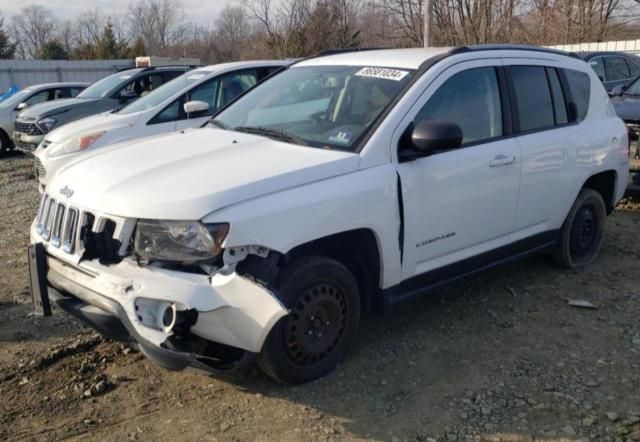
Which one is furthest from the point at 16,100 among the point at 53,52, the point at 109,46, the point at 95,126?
the point at 53,52

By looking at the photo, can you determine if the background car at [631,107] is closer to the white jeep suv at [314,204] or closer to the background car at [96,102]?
the white jeep suv at [314,204]

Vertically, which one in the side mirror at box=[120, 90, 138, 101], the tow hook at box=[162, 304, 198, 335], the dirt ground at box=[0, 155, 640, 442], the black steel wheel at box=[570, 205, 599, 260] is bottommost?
the dirt ground at box=[0, 155, 640, 442]

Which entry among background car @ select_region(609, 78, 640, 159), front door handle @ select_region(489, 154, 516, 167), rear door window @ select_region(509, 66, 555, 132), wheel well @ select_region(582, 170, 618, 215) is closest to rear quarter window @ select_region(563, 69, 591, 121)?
rear door window @ select_region(509, 66, 555, 132)

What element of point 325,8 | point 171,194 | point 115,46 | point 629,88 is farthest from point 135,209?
point 115,46

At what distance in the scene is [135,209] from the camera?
123 inches

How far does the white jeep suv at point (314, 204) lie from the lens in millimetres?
3061

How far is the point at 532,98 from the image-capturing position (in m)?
4.76

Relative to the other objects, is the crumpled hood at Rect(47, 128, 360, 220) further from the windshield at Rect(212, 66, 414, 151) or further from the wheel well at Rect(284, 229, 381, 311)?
the wheel well at Rect(284, 229, 381, 311)

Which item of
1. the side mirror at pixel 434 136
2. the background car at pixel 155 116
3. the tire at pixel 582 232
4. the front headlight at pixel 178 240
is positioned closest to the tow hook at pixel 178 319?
the front headlight at pixel 178 240

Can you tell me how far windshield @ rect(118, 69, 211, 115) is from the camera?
339 inches

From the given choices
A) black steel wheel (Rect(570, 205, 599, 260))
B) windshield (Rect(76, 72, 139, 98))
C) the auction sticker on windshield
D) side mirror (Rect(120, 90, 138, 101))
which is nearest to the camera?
the auction sticker on windshield

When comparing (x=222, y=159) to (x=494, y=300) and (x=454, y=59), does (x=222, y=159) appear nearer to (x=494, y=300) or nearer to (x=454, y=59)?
(x=454, y=59)

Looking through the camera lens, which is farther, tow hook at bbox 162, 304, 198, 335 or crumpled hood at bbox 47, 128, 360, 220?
crumpled hood at bbox 47, 128, 360, 220

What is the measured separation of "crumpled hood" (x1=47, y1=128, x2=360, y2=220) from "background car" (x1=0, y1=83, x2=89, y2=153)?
11.6 metres
